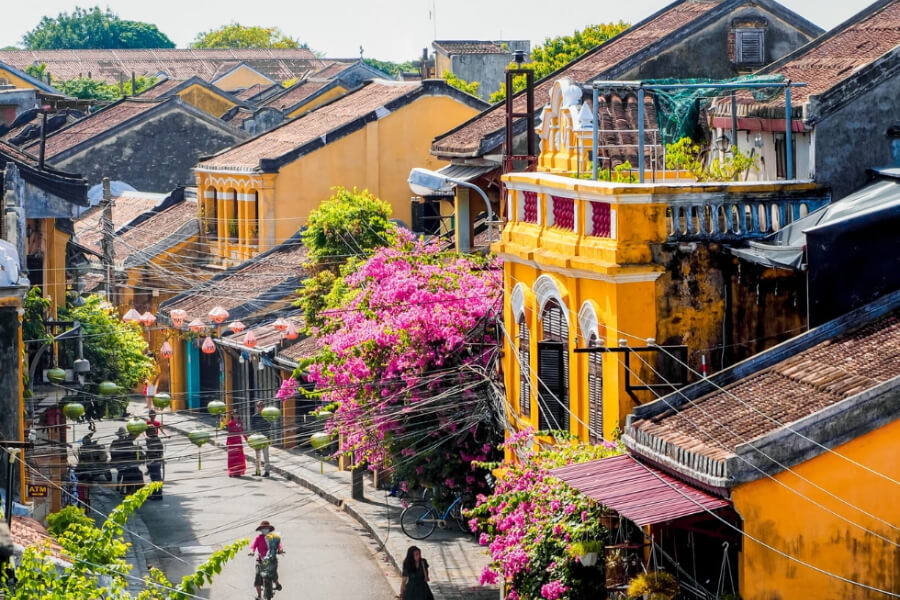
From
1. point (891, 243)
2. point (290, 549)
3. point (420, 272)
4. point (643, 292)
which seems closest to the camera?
point (891, 243)

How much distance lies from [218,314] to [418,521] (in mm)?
11615

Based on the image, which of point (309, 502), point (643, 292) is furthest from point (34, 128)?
point (643, 292)

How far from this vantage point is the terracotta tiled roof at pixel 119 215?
184 ft

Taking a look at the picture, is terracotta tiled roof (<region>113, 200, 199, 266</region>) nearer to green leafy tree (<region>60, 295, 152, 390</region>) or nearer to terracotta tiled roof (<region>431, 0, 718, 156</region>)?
green leafy tree (<region>60, 295, 152, 390</region>)

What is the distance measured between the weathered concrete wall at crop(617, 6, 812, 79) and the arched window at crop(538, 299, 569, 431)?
43.0 feet

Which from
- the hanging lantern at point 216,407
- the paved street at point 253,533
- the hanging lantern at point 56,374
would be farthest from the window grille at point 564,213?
the hanging lantern at point 56,374

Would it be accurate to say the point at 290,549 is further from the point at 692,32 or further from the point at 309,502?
the point at 692,32

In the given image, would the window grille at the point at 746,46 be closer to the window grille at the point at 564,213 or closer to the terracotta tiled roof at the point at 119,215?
the window grille at the point at 564,213

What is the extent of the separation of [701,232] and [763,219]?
85 cm

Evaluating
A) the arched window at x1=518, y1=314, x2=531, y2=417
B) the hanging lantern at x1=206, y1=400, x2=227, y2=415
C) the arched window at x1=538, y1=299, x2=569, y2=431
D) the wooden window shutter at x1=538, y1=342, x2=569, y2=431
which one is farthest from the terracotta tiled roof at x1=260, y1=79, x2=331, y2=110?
the wooden window shutter at x1=538, y1=342, x2=569, y2=431

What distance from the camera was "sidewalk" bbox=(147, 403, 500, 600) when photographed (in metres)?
28.6

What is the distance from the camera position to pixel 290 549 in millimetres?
31844

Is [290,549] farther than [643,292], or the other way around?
[290,549]

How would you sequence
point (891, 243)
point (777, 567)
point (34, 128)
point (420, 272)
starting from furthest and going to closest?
point (34, 128) < point (420, 272) < point (891, 243) < point (777, 567)
